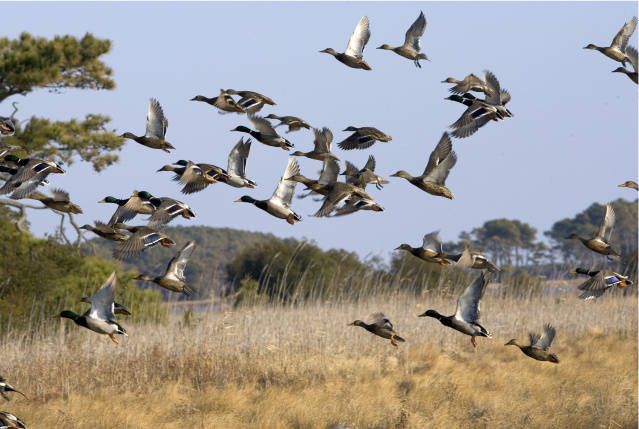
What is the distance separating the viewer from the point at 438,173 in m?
10.9

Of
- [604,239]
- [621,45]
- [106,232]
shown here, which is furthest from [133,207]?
[621,45]

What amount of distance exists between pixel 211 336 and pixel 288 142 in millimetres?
7901

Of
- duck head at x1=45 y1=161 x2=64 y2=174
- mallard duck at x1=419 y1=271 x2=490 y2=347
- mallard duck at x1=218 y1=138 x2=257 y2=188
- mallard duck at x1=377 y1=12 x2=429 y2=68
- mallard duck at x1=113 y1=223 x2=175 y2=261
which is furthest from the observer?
mallard duck at x1=377 y1=12 x2=429 y2=68

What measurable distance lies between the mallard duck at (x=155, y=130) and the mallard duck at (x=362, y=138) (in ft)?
6.82

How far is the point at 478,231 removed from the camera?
3378 inches

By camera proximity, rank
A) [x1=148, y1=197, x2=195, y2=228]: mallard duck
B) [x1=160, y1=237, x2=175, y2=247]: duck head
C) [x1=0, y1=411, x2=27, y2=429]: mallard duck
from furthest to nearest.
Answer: [x1=0, y1=411, x2=27, y2=429]: mallard duck → [x1=148, y1=197, x2=195, y2=228]: mallard duck → [x1=160, y1=237, x2=175, y2=247]: duck head

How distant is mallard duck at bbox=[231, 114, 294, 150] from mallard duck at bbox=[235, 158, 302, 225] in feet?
1.44

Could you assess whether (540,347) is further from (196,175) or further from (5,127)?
(5,127)

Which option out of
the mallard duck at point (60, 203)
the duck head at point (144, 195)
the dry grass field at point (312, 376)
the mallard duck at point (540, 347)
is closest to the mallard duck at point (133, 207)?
the duck head at point (144, 195)

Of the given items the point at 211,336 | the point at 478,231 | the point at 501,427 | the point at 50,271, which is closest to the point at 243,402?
the point at 211,336

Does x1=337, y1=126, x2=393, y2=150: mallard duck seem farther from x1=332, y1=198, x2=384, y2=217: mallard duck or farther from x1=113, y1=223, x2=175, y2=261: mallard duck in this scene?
x1=113, y1=223, x2=175, y2=261: mallard duck

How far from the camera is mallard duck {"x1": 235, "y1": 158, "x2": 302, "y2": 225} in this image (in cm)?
1123

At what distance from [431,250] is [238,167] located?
94.5 inches

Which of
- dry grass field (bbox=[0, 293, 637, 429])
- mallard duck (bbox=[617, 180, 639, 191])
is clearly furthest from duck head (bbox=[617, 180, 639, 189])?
dry grass field (bbox=[0, 293, 637, 429])
